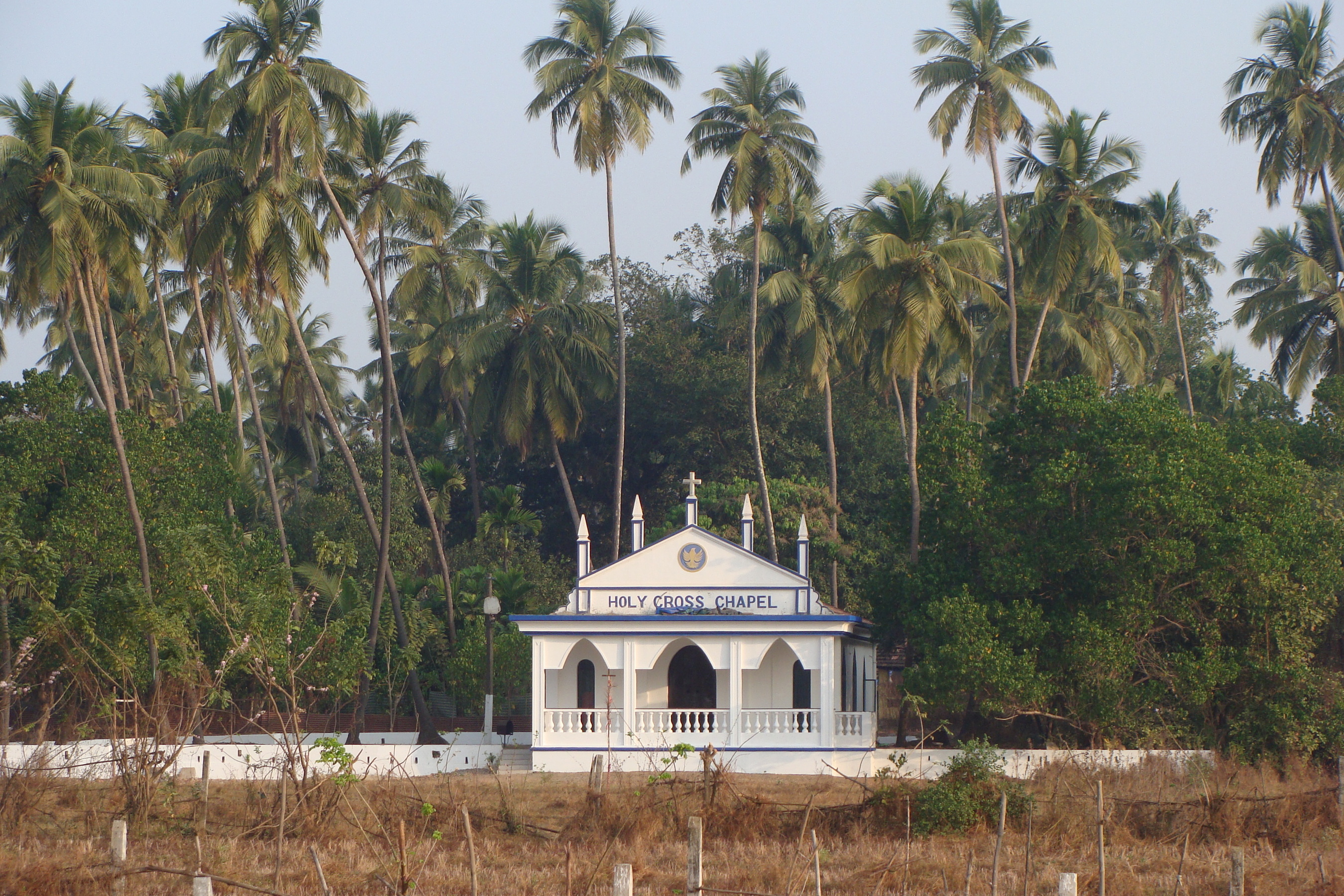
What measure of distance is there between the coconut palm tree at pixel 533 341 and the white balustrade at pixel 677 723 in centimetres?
1761

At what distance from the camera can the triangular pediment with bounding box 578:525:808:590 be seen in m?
29.7

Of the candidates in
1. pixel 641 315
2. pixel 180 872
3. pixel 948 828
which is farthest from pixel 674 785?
pixel 641 315

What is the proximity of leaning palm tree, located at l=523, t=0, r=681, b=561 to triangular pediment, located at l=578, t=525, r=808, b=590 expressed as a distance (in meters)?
13.7

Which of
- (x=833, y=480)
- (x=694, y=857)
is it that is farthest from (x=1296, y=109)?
(x=694, y=857)

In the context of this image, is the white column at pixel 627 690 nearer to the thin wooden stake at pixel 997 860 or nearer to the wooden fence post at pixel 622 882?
the thin wooden stake at pixel 997 860

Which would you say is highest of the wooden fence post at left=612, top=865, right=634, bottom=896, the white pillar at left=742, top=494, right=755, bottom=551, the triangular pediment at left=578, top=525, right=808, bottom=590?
the white pillar at left=742, top=494, right=755, bottom=551

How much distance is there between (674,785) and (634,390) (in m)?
30.8

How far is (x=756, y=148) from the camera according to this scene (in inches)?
1575

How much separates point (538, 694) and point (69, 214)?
13546 millimetres

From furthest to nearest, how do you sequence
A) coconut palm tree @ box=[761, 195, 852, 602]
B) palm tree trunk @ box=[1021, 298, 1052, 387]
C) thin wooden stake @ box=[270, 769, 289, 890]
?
coconut palm tree @ box=[761, 195, 852, 602], palm tree trunk @ box=[1021, 298, 1052, 387], thin wooden stake @ box=[270, 769, 289, 890]

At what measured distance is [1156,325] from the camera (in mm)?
55688

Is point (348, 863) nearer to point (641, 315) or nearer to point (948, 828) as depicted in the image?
point (948, 828)

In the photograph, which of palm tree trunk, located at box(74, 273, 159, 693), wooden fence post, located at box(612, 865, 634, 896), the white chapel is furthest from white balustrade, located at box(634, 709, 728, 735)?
wooden fence post, located at box(612, 865, 634, 896)

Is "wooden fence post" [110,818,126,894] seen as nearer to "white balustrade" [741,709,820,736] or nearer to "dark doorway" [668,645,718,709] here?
"white balustrade" [741,709,820,736]
